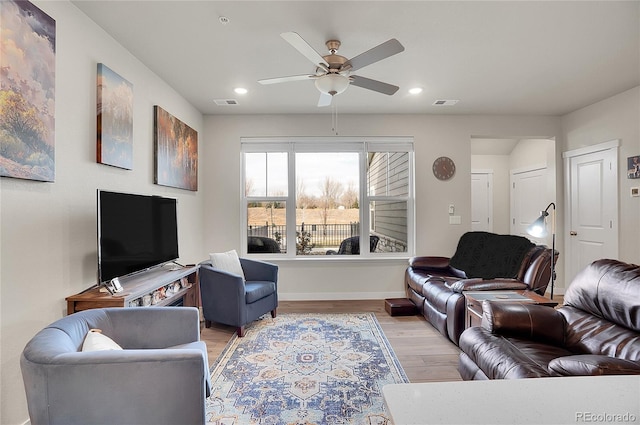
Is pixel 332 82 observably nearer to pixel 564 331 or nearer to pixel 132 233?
pixel 132 233

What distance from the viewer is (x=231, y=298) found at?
3246mm

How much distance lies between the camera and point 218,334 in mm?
3303

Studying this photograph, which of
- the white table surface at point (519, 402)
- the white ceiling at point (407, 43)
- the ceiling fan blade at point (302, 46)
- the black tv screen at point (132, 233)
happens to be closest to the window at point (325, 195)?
the white ceiling at point (407, 43)

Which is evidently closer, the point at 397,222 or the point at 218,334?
the point at 218,334

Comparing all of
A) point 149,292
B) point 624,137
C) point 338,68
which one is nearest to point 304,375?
point 149,292

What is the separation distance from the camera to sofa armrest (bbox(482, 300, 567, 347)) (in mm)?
2025

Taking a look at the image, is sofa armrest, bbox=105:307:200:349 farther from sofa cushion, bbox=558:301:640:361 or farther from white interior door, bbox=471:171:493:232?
white interior door, bbox=471:171:493:232

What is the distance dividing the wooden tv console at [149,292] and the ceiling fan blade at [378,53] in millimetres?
2219

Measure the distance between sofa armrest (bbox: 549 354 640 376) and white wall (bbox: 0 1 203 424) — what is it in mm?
2701

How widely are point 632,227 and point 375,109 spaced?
3356 millimetres

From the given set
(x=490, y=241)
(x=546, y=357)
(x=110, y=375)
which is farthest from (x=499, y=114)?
(x=110, y=375)

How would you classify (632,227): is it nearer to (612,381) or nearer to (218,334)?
(612,381)

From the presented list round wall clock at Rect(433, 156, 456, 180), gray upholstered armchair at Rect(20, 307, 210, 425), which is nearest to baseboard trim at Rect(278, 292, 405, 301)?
round wall clock at Rect(433, 156, 456, 180)

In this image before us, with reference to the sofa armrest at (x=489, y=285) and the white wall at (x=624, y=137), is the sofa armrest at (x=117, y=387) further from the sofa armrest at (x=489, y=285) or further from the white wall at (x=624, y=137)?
the white wall at (x=624, y=137)
